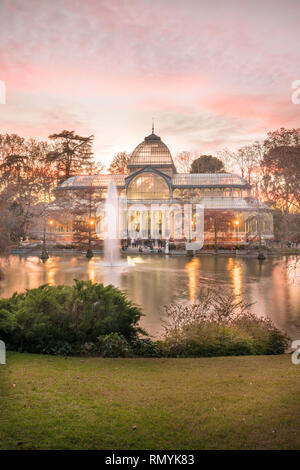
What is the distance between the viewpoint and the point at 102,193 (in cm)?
6450

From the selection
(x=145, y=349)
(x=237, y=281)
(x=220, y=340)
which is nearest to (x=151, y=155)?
(x=237, y=281)

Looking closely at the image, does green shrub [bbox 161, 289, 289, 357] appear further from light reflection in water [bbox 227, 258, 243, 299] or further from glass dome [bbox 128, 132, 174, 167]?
glass dome [bbox 128, 132, 174, 167]

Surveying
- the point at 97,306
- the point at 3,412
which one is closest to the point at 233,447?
the point at 3,412

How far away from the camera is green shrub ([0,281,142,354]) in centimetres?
839

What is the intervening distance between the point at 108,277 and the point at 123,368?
1579 centimetres

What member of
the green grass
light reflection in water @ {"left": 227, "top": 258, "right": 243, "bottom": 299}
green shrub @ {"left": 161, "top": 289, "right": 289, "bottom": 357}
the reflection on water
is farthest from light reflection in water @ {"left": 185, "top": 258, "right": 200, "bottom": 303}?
the green grass

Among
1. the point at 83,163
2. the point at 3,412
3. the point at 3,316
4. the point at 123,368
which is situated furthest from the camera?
the point at 83,163

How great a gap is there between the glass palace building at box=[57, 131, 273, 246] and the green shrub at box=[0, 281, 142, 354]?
151ft

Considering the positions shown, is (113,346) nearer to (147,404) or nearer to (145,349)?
(145,349)

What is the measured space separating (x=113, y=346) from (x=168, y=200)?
5333 centimetres

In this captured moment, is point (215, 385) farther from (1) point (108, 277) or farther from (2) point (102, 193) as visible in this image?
(2) point (102, 193)

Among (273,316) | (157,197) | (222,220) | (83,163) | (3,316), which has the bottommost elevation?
(273,316)

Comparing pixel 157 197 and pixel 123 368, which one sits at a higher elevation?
pixel 157 197
